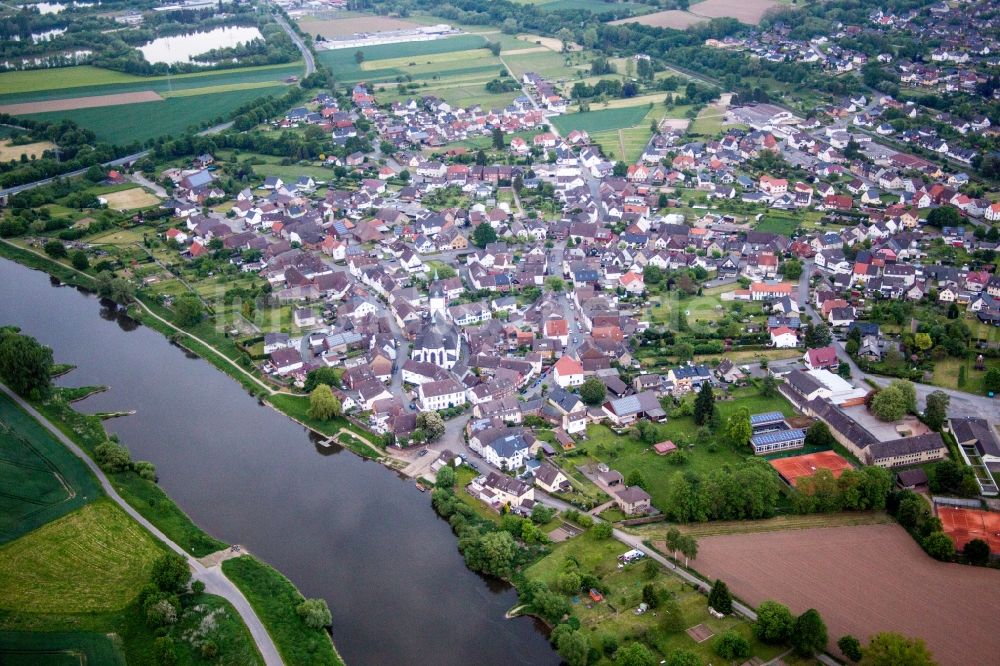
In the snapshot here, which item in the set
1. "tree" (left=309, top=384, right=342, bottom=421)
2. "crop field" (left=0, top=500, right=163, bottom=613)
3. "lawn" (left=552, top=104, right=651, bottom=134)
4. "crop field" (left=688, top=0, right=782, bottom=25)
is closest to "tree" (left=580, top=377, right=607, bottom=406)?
"tree" (left=309, top=384, right=342, bottom=421)

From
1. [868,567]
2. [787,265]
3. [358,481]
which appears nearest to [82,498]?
[358,481]

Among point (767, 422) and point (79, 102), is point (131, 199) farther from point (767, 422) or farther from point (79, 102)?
point (767, 422)

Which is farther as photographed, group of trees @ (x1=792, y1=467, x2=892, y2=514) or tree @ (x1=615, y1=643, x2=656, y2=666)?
group of trees @ (x1=792, y1=467, x2=892, y2=514)

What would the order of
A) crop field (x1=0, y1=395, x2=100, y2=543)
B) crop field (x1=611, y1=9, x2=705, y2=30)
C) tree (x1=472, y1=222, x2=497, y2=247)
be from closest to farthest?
crop field (x1=0, y1=395, x2=100, y2=543) → tree (x1=472, y1=222, x2=497, y2=247) → crop field (x1=611, y1=9, x2=705, y2=30)

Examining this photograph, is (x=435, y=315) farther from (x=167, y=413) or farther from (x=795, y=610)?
(x=795, y=610)

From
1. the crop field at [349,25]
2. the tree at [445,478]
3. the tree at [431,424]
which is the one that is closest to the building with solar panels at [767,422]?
the tree at [445,478]

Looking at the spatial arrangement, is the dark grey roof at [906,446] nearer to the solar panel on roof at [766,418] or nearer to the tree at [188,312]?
the solar panel on roof at [766,418]

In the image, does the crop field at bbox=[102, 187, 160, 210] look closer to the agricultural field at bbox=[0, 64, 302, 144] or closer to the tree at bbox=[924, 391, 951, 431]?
the agricultural field at bbox=[0, 64, 302, 144]
